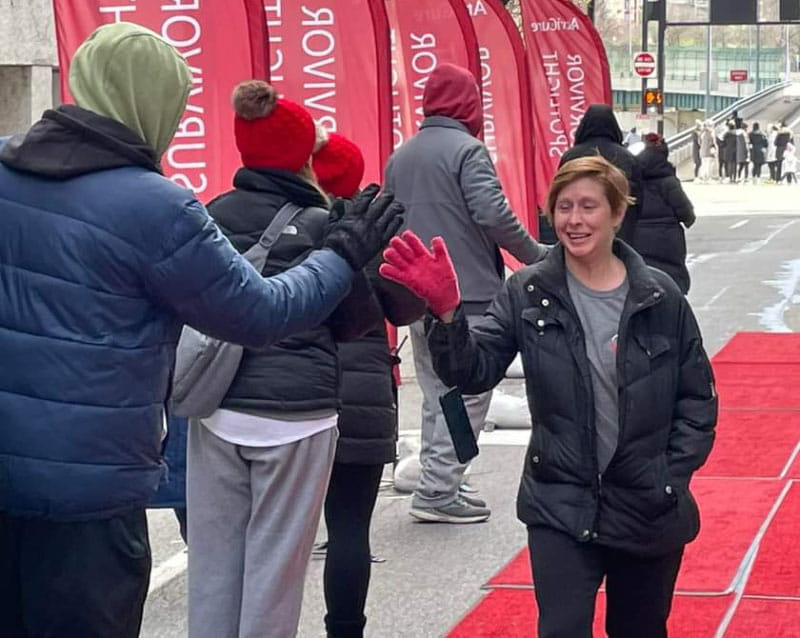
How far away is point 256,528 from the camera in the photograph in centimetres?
451

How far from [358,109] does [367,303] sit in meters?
5.48

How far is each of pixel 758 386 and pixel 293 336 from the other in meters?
7.44

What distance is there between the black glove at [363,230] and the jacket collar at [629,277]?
0.67m

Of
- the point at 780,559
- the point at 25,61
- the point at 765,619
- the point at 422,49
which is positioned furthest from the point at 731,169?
the point at 765,619

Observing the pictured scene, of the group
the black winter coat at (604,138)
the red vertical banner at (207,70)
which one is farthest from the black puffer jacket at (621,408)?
the black winter coat at (604,138)

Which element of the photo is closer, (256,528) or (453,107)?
(256,528)

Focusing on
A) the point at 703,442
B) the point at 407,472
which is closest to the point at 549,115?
the point at 407,472

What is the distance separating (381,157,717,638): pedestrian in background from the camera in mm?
4137

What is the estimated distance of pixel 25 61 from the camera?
717 inches

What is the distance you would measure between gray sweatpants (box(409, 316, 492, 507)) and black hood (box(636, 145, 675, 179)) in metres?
2.52

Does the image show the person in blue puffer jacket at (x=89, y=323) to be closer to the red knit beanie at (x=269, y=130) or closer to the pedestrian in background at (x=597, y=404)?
the pedestrian in background at (x=597, y=404)

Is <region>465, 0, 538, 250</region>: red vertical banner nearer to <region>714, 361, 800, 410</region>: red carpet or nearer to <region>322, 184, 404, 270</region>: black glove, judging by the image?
<region>714, 361, 800, 410</region>: red carpet

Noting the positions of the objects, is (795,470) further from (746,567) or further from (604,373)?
(604,373)

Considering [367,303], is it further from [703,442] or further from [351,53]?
[351,53]
